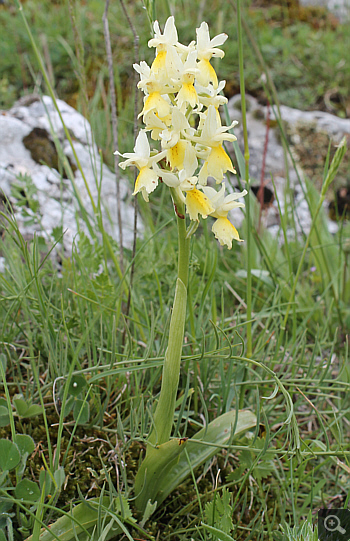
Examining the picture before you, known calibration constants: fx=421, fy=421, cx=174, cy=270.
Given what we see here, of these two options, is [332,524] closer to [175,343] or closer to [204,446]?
[204,446]

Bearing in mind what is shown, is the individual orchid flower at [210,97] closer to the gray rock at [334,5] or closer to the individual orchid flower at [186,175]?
the individual orchid flower at [186,175]

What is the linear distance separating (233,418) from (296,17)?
3813 millimetres

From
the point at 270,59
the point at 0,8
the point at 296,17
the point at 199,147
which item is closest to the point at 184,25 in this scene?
the point at 270,59

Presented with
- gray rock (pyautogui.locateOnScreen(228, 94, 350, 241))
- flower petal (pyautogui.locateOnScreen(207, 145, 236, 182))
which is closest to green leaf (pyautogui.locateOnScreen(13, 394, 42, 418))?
flower petal (pyautogui.locateOnScreen(207, 145, 236, 182))

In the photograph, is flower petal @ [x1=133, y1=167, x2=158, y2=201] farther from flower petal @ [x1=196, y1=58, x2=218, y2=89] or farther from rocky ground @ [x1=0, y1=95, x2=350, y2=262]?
rocky ground @ [x1=0, y1=95, x2=350, y2=262]

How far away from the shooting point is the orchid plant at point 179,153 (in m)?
0.77

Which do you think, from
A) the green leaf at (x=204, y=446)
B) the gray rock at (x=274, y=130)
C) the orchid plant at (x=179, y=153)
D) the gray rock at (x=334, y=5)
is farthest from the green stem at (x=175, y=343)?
the gray rock at (x=334, y=5)

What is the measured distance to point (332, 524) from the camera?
979 millimetres

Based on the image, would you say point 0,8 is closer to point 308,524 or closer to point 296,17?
point 296,17

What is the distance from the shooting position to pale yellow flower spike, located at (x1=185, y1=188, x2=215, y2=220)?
78cm

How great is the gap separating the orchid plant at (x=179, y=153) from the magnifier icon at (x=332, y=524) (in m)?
0.40

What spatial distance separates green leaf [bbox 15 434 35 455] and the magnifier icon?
70 centimetres

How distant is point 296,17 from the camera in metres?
3.67

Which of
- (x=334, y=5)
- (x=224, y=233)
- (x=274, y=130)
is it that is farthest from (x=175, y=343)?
(x=334, y=5)
